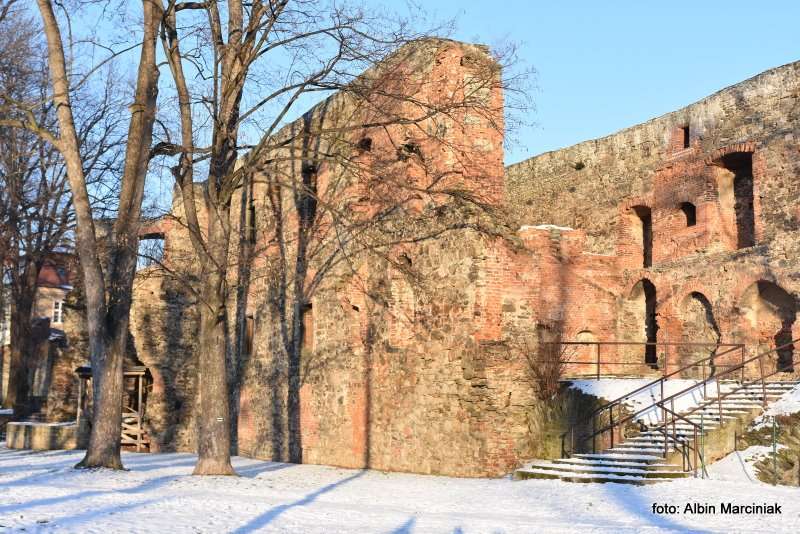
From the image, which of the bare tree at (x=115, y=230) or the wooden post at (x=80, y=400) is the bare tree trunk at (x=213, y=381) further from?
the wooden post at (x=80, y=400)

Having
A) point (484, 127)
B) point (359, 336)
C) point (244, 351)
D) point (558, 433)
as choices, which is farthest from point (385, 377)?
point (244, 351)

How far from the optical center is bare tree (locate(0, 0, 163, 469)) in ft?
46.9

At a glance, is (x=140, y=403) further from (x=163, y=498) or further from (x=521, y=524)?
(x=521, y=524)

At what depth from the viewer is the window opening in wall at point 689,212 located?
931 inches

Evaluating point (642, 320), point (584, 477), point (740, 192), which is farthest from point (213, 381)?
point (740, 192)

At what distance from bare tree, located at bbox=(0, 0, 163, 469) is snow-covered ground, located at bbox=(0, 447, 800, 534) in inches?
42.4

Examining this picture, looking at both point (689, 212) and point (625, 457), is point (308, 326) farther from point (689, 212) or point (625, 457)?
point (689, 212)

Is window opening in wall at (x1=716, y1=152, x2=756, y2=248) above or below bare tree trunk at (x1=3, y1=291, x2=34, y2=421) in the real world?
above

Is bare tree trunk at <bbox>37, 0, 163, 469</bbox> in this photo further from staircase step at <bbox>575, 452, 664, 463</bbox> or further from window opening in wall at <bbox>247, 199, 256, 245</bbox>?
Result: window opening in wall at <bbox>247, 199, 256, 245</bbox>

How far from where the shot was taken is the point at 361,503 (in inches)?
449

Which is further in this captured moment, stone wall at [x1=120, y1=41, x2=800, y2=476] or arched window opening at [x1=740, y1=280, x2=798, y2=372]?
arched window opening at [x1=740, y1=280, x2=798, y2=372]

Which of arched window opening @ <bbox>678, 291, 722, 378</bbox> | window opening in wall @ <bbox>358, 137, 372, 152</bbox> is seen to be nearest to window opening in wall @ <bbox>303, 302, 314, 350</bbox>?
window opening in wall @ <bbox>358, 137, 372, 152</bbox>

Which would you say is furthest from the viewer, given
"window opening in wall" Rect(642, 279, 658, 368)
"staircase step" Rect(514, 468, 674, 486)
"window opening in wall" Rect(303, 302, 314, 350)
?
"window opening in wall" Rect(642, 279, 658, 368)

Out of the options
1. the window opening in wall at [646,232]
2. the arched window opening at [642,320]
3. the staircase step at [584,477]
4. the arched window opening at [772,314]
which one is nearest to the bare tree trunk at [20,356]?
the arched window opening at [642,320]
